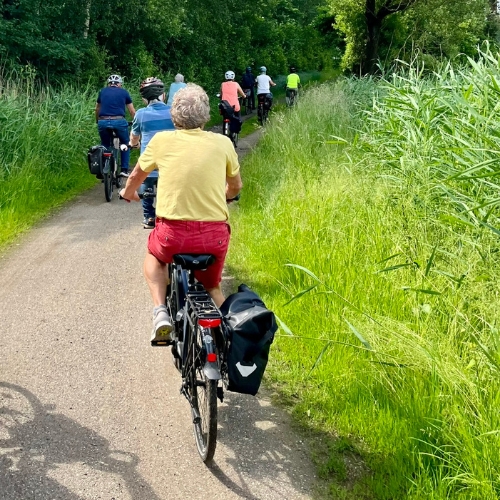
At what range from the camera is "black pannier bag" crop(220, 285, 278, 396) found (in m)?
3.62

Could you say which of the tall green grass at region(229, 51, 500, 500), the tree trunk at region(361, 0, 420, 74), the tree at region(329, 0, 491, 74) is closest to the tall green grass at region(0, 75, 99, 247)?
the tall green grass at region(229, 51, 500, 500)

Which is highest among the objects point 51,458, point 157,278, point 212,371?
point 157,278

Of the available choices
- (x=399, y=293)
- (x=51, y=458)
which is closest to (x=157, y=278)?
(x=51, y=458)

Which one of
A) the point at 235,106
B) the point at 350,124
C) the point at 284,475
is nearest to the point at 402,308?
the point at 284,475

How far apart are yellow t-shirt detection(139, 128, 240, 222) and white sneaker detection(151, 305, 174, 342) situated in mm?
613

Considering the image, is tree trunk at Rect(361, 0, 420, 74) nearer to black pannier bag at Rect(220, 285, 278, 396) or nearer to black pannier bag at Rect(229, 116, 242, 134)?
black pannier bag at Rect(229, 116, 242, 134)

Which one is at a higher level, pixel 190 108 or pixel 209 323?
pixel 190 108

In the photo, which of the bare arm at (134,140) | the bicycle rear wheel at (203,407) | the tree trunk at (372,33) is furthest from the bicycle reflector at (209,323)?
the tree trunk at (372,33)

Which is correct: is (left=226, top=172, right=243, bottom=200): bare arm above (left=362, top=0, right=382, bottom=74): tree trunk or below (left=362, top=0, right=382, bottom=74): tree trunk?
below

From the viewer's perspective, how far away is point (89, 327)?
5816 mm

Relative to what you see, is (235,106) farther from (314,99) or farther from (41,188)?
(41,188)

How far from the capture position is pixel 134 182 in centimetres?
437

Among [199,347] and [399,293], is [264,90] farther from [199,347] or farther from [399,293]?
[199,347]

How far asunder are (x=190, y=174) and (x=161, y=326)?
3.10 ft
